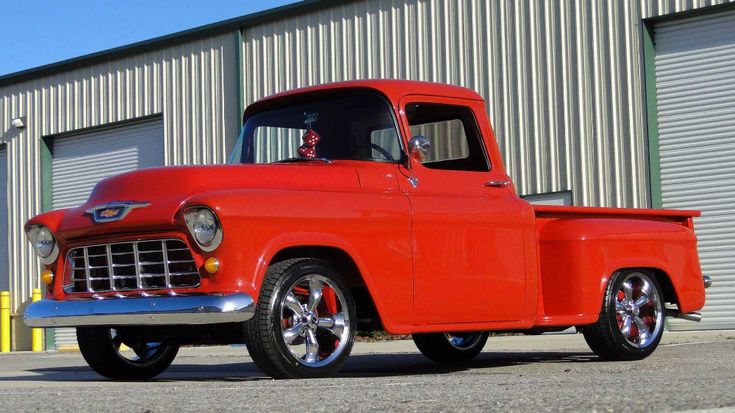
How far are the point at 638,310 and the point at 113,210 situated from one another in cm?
395

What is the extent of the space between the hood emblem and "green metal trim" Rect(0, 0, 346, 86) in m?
13.1

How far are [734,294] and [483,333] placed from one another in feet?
24.0

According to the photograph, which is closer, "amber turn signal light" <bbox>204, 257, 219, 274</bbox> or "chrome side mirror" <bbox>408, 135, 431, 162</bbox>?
"amber turn signal light" <bbox>204, 257, 219, 274</bbox>

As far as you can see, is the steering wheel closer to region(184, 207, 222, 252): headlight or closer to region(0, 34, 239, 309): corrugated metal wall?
region(184, 207, 222, 252): headlight

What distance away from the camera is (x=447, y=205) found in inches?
305

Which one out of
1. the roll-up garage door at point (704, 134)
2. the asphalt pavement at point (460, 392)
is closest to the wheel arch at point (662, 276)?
the asphalt pavement at point (460, 392)

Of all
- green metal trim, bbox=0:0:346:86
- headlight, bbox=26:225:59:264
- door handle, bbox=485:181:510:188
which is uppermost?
green metal trim, bbox=0:0:346:86

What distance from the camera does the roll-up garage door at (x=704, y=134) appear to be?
52.7ft

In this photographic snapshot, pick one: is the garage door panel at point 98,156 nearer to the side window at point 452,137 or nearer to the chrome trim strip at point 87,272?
the side window at point 452,137

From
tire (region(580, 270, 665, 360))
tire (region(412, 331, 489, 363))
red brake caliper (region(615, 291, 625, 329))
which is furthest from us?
tire (region(412, 331, 489, 363))

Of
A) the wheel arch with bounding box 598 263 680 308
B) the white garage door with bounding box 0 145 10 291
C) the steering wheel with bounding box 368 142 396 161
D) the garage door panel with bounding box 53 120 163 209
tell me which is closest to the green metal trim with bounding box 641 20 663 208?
the wheel arch with bounding box 598 263 680 308

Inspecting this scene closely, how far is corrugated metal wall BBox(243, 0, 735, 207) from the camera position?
16609 mm

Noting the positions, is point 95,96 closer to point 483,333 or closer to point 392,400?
point 483,333

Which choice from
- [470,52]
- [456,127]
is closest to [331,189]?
[456,127]
